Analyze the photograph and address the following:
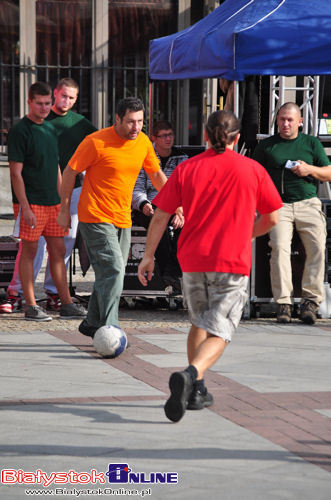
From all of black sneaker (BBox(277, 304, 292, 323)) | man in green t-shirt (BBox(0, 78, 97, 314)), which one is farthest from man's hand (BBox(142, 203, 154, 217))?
black sneaker (BBox(277, 304, 292, 323))

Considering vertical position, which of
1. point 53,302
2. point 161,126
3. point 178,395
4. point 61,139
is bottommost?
point 53,302

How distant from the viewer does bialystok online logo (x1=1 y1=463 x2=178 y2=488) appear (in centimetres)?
452

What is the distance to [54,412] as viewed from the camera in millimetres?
5746

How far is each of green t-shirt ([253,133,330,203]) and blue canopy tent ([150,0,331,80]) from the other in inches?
25.5

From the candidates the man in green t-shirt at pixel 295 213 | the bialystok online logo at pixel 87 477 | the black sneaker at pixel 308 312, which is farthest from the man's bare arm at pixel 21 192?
the bialystok online logo at pixel 87 477

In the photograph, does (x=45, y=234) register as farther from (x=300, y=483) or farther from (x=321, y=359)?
(x=300, y=483)

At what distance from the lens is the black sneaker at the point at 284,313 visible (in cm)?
914

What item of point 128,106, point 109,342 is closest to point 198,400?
point 109,342

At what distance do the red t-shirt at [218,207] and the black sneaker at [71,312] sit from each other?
3.62 metres

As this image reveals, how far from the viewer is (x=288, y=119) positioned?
9062 millimetres

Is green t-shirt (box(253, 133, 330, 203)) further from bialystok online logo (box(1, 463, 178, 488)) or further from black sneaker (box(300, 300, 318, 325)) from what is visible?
bialystok online logo (box(1, 463, 178, 488))

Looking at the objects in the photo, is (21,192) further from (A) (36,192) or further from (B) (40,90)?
(B) (40,90)

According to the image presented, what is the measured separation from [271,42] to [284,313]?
2453mm

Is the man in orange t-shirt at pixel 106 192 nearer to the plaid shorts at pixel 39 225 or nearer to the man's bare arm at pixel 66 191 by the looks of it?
the man's bare arm at pixel 66 191
